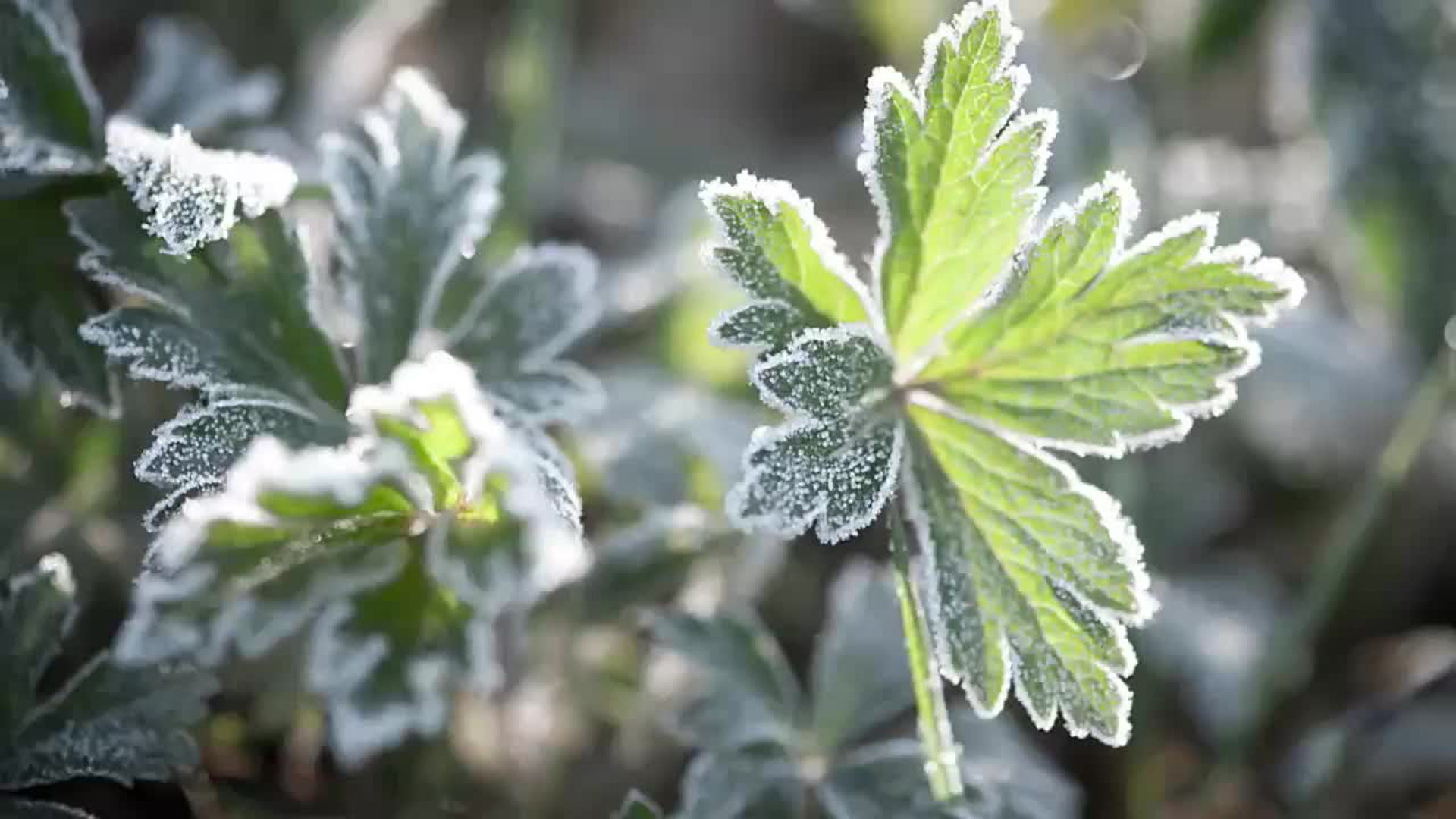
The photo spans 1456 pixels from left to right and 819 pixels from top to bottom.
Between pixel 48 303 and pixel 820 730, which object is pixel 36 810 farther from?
pixel 820 730

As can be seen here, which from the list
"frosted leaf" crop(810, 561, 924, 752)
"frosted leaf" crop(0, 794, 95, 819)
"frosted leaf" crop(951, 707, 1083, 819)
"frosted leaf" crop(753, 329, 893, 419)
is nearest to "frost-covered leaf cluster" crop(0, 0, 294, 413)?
"frosted leaf" crop(0, 794, 95, 819)

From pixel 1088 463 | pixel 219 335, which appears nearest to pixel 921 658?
pixel 219 335

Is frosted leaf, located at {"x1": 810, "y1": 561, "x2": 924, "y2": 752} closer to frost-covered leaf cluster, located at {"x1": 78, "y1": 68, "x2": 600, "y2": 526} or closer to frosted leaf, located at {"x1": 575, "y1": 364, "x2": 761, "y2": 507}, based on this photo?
frosted leaf, located at {"x1": 575, "y1": 364, "x2": 761, "y2": 507}

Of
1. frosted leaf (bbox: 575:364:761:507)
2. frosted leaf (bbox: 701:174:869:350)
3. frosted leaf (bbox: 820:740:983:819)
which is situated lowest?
frosted leaf (bbox: 820:740:983:819)

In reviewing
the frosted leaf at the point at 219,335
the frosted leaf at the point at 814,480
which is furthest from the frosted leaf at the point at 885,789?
the frosted leaf at the point at 219,335

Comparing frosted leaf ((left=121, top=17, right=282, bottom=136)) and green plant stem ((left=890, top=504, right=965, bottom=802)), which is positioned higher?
frosted leaf ((left=121, top=17, right=282, bottom=136))

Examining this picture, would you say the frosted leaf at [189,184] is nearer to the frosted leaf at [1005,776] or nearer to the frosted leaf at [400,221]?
the frosted leaf at [400,221]
